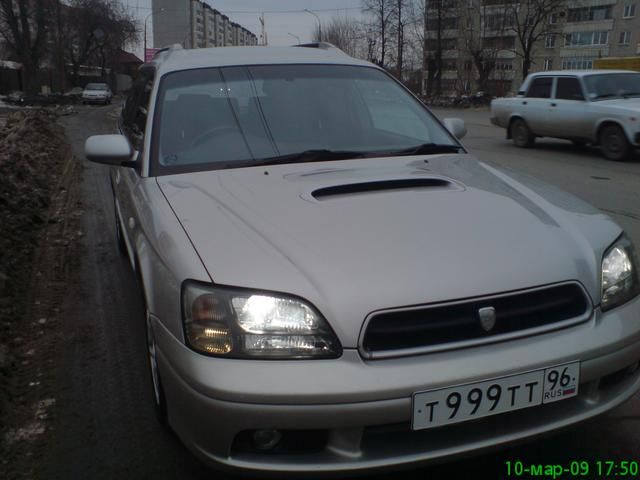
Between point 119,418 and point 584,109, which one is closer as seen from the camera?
point 119,418

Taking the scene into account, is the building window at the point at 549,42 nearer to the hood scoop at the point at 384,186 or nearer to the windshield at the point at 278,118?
the windshield at the point at 278,118

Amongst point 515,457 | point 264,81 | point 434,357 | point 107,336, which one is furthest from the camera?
point 107,336

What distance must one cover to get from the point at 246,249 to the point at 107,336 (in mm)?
1981

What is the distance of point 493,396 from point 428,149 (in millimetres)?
1679

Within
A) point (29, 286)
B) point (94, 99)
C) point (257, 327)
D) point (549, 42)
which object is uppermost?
point (549, 42)

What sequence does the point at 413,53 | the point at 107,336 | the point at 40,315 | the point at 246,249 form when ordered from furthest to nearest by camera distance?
the point at 413,53, the point at 40,315, the point at 107,336, the point at 246,249

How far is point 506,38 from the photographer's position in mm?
66438

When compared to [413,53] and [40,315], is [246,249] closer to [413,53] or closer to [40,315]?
[40,315]

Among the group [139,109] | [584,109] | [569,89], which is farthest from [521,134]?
[139,109]

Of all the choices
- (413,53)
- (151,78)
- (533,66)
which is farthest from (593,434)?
(533,66)

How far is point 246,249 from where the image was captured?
6.75ft

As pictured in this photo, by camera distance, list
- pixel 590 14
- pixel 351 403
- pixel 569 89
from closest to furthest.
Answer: pixel 351 403 → pixel 569 89 → pixel 590 14

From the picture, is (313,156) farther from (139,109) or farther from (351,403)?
(351,403)

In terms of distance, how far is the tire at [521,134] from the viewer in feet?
42.8
